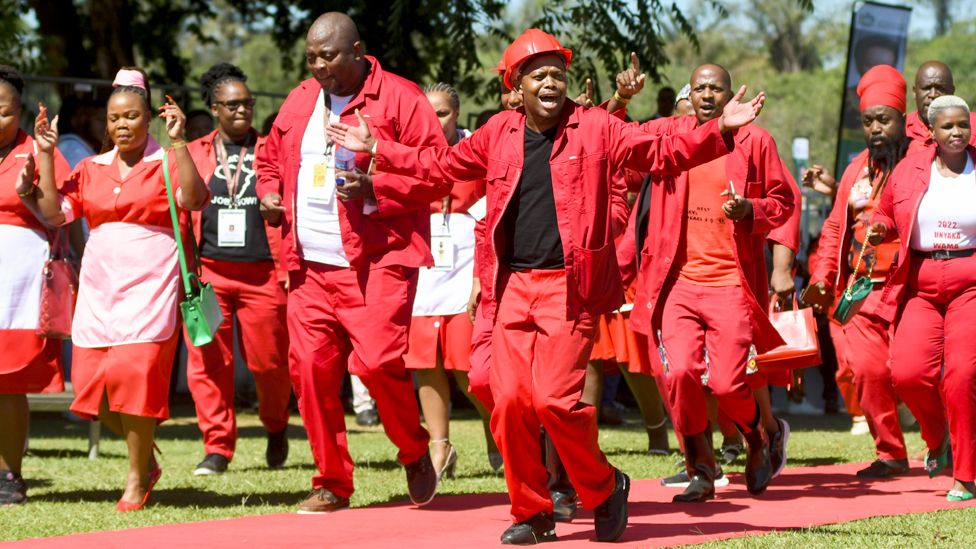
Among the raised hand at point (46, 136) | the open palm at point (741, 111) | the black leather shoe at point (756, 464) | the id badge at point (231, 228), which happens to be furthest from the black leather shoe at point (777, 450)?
the raised hand at point (46, 136)

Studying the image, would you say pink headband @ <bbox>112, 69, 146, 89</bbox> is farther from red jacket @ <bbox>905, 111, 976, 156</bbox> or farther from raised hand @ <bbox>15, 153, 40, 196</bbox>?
red jacket @ <bbox>905, 111, 976, 156</bbox>

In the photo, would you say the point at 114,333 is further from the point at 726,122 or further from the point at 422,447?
the point at 726,122

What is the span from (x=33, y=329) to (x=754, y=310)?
4104 mm

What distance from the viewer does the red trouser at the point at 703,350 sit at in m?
8.99

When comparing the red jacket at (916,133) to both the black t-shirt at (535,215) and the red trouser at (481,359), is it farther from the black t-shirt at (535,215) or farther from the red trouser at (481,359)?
the black t-shirt at (535,215)

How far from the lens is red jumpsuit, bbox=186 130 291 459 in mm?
10852

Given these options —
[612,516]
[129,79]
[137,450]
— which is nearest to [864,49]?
[129,79]

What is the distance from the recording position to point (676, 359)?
901 centimetres

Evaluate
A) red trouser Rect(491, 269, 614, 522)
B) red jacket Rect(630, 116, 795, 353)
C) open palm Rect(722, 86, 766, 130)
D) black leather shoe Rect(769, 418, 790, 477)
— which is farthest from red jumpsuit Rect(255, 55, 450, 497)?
black leather shoe Rect(769, 418, 790, 477)

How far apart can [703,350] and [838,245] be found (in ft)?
6.80

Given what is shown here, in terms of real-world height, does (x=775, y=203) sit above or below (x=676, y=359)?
above

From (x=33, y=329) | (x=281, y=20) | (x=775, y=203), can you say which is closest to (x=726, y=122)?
(x=775, y=203)

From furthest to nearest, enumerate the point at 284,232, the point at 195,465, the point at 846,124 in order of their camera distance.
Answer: the point at 846,124 → the point at 195,465 → the point at 284,232

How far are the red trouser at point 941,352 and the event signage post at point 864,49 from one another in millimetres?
9215
